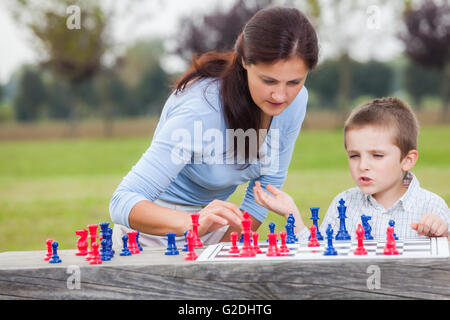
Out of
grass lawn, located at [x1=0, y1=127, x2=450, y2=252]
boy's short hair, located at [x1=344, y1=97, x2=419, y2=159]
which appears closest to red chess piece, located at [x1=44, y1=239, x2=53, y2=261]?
boy's short hair, located at [x1=344, y1=97, x2=419, y2=159]

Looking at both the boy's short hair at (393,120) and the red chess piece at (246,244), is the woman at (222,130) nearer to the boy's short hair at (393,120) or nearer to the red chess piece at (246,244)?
the red chess piece at (246,244)

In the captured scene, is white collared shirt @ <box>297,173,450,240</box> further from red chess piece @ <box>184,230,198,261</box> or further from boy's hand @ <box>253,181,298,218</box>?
red chess piece @ <box>184,230,198,261</box>

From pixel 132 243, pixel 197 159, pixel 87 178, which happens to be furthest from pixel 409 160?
pixel 87 178

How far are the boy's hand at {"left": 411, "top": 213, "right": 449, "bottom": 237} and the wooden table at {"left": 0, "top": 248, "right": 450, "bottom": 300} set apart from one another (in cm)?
52

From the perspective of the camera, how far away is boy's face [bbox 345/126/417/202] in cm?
283

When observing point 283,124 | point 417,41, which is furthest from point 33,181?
point 417,41

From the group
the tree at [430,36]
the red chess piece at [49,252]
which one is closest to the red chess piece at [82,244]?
the red chess piece at [49,252]

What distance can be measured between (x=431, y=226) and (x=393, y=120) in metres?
0.65

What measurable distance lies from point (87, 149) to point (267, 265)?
66.9 feet

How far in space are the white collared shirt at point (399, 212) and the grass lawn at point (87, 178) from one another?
4728 millimetres

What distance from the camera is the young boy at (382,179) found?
9.18ft

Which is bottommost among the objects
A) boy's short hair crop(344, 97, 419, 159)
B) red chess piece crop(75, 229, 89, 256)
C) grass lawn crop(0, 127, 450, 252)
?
red chess piece crop(75, 229, 89, 256)

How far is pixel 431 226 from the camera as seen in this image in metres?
2.48

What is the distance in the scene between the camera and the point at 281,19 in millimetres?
2707
